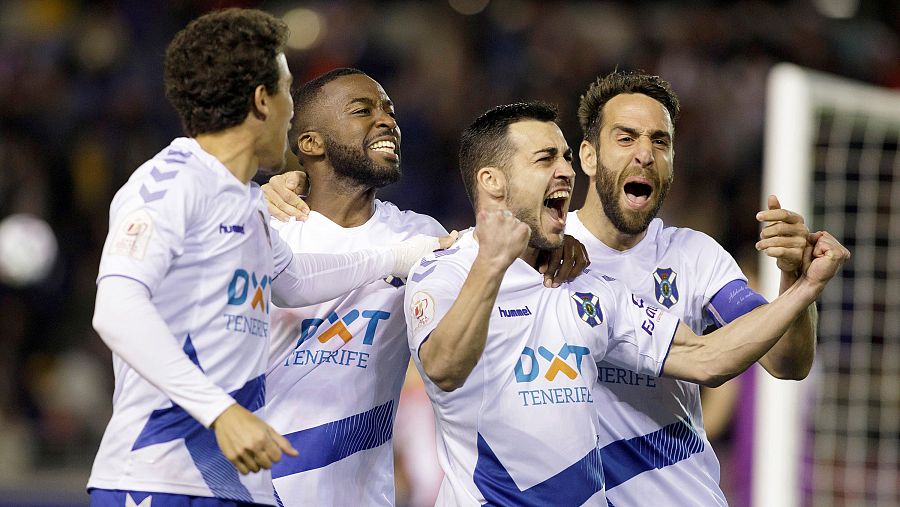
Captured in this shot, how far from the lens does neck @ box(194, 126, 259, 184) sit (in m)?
3.39

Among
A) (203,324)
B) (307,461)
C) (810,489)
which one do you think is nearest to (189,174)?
(203,324)

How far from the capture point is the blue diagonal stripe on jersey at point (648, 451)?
422 centimetres

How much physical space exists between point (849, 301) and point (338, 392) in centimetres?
634

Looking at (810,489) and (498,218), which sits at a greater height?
(498,218)

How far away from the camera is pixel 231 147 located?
134 inches

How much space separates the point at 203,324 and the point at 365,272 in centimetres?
102

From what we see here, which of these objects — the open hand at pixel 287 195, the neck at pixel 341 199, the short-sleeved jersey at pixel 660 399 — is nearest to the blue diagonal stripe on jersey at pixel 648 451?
the short-sleeved jersey at pixel 660 399

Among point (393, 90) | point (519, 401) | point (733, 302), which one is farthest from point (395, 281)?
point (393, 90)

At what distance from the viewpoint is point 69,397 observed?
10922 mm

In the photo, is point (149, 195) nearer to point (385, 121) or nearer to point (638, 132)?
point (385, 121)

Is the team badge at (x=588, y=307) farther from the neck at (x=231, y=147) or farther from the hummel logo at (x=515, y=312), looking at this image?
the neck at (x=231, y=147)

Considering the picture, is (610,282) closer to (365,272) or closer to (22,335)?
(365,272)

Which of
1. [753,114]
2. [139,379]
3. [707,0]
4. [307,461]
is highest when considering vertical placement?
[707,0]

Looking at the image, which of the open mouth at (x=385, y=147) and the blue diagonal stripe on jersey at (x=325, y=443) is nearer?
the blue diagonal stripe on jersey at (x=325, y=443)
